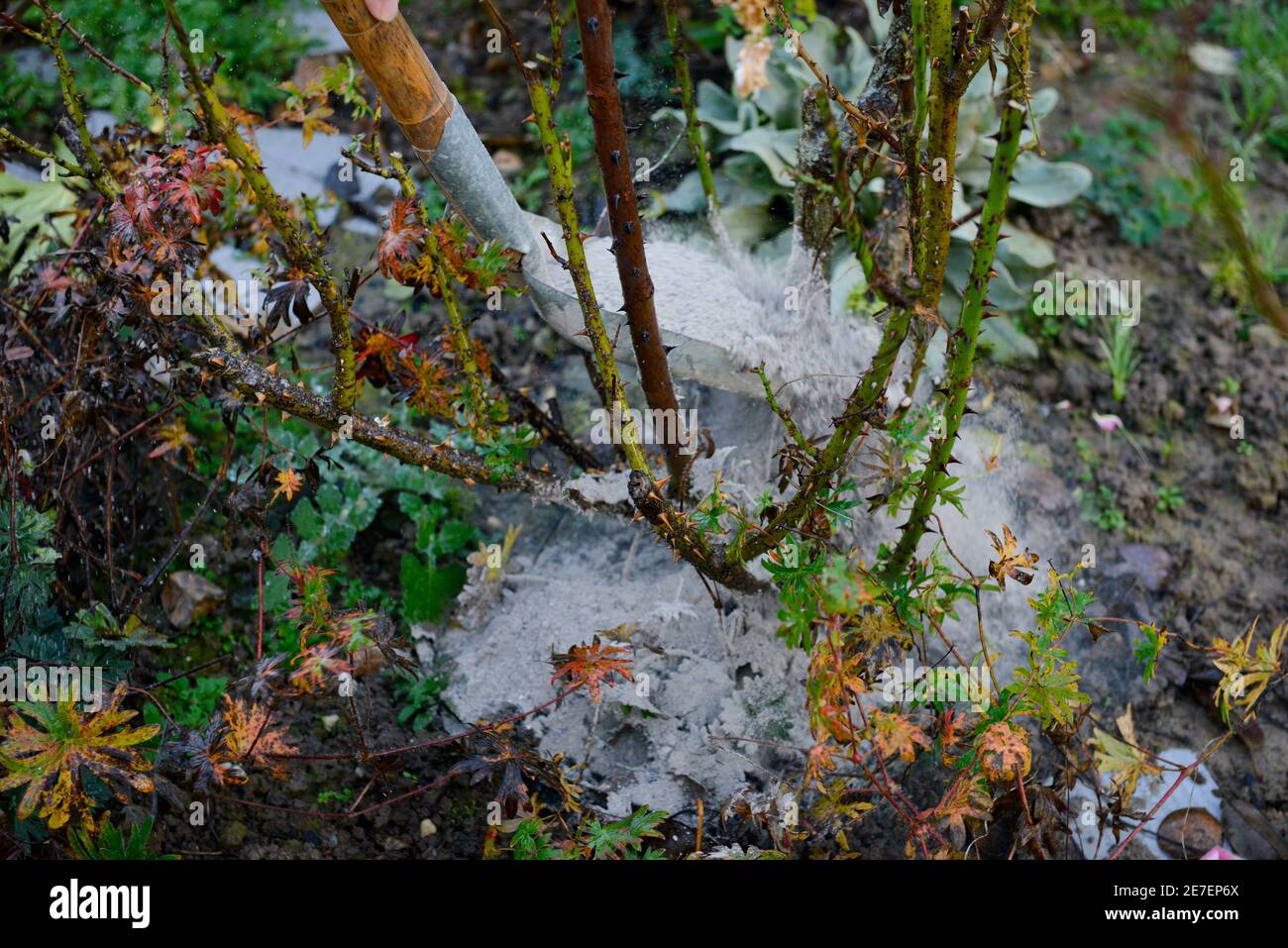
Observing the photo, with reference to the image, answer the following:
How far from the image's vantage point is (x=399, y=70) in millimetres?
1697

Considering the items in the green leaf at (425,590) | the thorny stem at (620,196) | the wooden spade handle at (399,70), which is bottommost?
the green leaf at (425,590)

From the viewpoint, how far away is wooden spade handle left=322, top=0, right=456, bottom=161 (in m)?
1.60

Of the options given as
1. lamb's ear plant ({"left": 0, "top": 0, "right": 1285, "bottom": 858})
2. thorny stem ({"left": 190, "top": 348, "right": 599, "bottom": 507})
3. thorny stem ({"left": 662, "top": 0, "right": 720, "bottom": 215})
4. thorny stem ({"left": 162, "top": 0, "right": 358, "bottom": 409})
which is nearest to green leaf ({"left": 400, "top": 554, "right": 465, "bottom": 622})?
lamb's ear plant ({"left": 0, "top": 0, "right": 1285, "bottom": 858})

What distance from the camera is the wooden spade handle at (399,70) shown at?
5.26ft

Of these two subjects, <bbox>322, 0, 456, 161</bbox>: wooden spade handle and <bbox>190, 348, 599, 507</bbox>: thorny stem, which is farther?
<bbox>190, 348, 599, 507</bbox>: thorny stem

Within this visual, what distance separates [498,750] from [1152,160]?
3194 mm

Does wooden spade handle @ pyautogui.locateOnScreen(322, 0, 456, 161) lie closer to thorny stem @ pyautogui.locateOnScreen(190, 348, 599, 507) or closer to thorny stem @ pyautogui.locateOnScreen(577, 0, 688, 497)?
thorny stem @ pyautogui.locateOnScreen(577, 0, 688, 497)

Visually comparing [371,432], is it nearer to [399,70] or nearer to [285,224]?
[285,224]

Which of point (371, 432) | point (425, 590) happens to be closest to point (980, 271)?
point (371, 432)

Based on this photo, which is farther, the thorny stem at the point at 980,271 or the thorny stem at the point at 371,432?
the thorny stem at the point at 371,432

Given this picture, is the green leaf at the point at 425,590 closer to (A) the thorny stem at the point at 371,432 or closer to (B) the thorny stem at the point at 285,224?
(A) the thorny stem at the point at 371,432

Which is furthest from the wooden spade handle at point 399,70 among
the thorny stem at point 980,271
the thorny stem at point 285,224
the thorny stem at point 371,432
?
the thorny stem at point 980,271

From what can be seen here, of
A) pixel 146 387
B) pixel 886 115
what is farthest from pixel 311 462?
pixel 886 115

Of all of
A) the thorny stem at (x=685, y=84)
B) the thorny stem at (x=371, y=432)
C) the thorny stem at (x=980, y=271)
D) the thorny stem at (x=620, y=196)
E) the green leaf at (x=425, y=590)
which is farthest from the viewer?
the green leaf at (x=425, y=590)
